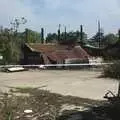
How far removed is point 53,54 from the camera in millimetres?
36188

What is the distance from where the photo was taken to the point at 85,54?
37.4 m

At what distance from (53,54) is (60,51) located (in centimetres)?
116

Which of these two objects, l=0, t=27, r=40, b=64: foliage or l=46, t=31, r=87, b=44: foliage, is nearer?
l=0, t=27, r=40, b=64: foliage

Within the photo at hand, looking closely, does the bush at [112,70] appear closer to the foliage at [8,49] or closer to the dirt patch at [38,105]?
the dirt patch at [38,105]

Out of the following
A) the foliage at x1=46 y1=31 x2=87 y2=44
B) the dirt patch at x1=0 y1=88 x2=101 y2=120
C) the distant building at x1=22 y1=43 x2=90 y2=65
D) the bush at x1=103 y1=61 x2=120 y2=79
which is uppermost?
the foliage at x1=46 y1=31 x2=87 y2=44

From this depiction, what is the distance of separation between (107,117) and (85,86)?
300 inches

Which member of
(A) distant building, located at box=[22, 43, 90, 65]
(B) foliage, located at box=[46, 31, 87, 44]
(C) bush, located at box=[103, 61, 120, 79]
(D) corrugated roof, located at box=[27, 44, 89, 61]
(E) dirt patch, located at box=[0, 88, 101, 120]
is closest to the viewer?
(E) dirt patch, located at box=[0, 88, 101, 120]

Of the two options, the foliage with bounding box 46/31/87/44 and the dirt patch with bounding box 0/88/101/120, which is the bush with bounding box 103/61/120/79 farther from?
the foliage with bounding box 46/31/87/44

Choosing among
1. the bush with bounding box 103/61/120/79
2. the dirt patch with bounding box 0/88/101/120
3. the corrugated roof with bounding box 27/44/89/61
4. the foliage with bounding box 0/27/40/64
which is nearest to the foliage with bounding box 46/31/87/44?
the corrugated roof with bounding box 27/44/89/61

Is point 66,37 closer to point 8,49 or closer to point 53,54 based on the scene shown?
point 53,54

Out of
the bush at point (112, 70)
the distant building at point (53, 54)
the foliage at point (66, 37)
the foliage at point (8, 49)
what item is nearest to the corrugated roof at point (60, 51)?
the distant building at point (53, 54)

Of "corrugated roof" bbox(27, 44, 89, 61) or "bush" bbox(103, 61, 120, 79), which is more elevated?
"corrugated roof" bbox(27, 44, 89, 61)

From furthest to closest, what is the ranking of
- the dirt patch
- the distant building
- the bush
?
the distant building
the bush
the dirt patch

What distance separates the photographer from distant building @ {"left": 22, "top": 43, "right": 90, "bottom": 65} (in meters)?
35.1
